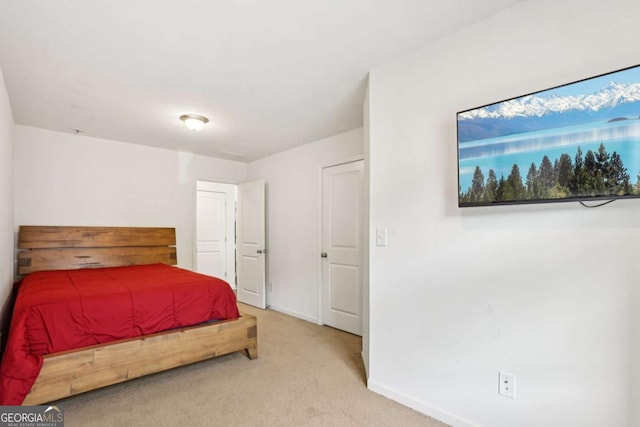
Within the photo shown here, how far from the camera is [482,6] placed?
5.29 feet

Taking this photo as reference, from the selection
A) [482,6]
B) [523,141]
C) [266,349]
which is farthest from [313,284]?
[482,6]

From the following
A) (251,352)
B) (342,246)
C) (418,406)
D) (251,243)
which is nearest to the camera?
(418,406)

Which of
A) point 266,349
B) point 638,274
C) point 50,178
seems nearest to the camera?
point 638,274

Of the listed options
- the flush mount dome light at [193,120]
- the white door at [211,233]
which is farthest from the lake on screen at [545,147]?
the white door at [211,233]

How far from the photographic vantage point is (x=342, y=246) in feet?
11.9

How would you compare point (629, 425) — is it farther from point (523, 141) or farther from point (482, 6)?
point (482, 6)

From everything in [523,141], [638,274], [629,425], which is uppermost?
[523,141]

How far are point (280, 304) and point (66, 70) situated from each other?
11.4 feet

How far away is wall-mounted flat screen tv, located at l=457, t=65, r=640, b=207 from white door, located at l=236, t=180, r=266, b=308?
3325 millimetres

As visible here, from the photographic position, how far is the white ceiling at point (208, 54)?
162 cm

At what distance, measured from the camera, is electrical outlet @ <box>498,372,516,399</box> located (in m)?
1.57

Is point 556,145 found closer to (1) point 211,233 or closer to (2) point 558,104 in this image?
(2) point 558,104

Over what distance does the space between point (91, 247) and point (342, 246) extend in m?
3.03

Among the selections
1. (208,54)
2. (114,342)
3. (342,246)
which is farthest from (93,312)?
(342,246)
